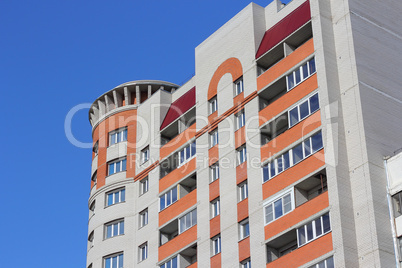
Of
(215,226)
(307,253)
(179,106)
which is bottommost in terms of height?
(307,253)

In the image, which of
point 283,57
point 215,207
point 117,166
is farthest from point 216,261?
point 117,166

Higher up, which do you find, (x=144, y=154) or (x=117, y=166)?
(x=144, y=154)

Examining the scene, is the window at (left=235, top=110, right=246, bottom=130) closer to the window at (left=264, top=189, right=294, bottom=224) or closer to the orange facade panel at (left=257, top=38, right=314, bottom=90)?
the orange facade panel at (left=257, top=38, right=314, bottom=90)

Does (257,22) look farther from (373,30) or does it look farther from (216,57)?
(373,30)

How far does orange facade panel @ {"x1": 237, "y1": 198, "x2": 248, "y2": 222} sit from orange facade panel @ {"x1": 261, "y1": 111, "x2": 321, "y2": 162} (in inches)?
139

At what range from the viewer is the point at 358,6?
6131cm

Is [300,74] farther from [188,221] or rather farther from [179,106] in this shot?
[179,106]

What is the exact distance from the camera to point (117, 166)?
78.1 m

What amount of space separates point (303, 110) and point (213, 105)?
498 inches

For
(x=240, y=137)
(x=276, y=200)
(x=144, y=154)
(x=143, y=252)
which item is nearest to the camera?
(x=276, y=200)

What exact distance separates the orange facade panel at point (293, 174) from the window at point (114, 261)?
1885 centimetres

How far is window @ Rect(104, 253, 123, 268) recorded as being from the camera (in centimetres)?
7269

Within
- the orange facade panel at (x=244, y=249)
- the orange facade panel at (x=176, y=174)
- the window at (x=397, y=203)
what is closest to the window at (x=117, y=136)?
the orange facade panel at (x=176, y=174)

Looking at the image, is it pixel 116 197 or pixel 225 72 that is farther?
pixel 116 197
